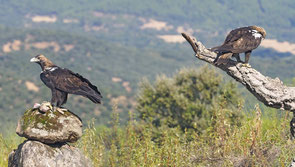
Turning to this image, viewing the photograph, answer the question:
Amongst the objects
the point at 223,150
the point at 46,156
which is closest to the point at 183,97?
the point at 223,150

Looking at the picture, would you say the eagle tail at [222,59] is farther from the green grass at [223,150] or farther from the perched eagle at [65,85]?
the perched eagle at [65,85]

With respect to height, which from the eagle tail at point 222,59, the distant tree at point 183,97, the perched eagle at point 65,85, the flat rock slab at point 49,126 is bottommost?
the distant tree at point 183,97

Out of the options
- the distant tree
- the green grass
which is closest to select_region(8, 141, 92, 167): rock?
the green grass

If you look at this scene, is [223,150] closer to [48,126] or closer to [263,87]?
[263,87]

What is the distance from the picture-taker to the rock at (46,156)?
30.2 ft

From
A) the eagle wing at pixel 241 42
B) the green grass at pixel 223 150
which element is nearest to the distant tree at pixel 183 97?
the green grass at pixel 223 150

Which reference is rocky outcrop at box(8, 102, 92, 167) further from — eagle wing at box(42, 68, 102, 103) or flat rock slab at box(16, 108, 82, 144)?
eagle wing at box(42, 68, 102, 103)

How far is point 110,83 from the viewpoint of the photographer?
6821 inches

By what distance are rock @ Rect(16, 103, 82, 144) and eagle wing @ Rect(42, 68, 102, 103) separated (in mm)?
504

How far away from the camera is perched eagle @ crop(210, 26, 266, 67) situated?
9328 millimetres

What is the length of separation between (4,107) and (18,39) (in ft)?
366

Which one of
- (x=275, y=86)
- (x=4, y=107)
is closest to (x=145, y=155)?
(x=275, y=86)

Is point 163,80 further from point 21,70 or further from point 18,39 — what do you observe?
point 18,39

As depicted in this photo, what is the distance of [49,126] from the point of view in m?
9.40
